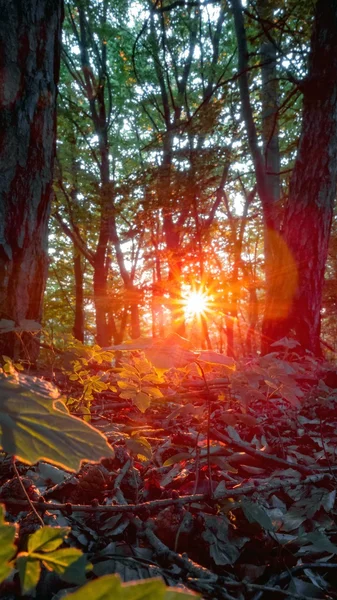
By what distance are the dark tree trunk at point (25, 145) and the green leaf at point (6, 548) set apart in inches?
65.6

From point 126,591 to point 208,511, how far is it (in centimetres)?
109

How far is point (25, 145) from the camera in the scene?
2117mm

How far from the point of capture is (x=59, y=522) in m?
1.11

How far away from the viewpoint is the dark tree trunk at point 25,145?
2.04 metres

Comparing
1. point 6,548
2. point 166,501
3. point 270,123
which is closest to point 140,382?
point 166,501

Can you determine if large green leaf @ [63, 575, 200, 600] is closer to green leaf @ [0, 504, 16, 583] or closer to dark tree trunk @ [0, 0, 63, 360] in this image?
green leaf @ [0, 504, 16, 583]

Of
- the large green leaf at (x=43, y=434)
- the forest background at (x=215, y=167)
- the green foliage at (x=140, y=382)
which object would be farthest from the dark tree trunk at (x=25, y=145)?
the large green leaf at (x=43, y=434)

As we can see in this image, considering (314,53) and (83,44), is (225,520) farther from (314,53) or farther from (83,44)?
(83,44)

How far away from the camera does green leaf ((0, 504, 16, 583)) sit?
1.21 feet

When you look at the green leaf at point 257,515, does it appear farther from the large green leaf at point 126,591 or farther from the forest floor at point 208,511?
the large green leaf at point 126,591

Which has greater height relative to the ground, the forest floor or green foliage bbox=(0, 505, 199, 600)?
green foliage bbox=(0, 505, 199, 600)

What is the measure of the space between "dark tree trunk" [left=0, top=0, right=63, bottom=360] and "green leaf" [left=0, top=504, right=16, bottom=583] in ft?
5.47

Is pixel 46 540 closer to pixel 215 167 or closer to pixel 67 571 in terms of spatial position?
pixel 67 571

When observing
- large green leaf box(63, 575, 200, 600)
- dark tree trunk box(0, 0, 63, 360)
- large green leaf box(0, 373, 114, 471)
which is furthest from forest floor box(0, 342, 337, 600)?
dark tree trunk box(0, 0, 63, 360)
